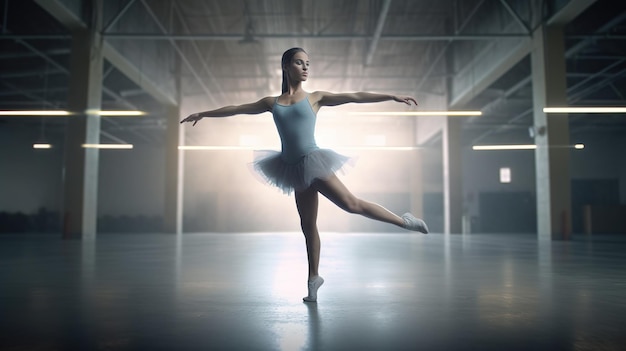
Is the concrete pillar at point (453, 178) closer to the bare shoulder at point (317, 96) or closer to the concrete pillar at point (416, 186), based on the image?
the concrete pillar at point (416, 186)

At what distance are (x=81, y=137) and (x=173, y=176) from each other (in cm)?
650

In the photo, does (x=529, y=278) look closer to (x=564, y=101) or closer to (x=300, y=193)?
Answer: (x=300, y=193)

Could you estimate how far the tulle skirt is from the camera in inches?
98.7

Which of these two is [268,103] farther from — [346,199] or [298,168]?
[346,199]

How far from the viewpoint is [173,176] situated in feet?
55.1

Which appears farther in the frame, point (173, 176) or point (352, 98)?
point (173, 176)

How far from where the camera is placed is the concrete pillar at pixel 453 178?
16828 mm

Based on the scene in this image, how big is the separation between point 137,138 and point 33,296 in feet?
73.0

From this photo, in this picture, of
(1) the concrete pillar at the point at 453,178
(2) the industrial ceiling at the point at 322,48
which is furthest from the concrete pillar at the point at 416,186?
(1) the concrete pillar at the point at 453,178

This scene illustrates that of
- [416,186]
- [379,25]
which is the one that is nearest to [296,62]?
[379,25]

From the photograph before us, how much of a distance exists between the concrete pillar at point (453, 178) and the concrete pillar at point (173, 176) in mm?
9616

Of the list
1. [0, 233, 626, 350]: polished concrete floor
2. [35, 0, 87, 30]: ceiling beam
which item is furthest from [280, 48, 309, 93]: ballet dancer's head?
[35, 0, 87, 30]: ceiling beam

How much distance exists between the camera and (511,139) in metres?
→ 23.8

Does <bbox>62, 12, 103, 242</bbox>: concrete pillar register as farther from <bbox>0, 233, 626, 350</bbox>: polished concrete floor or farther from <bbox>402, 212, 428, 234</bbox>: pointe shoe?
<bbox>402, 212, 428, 234</bbox>: pointe shoe
